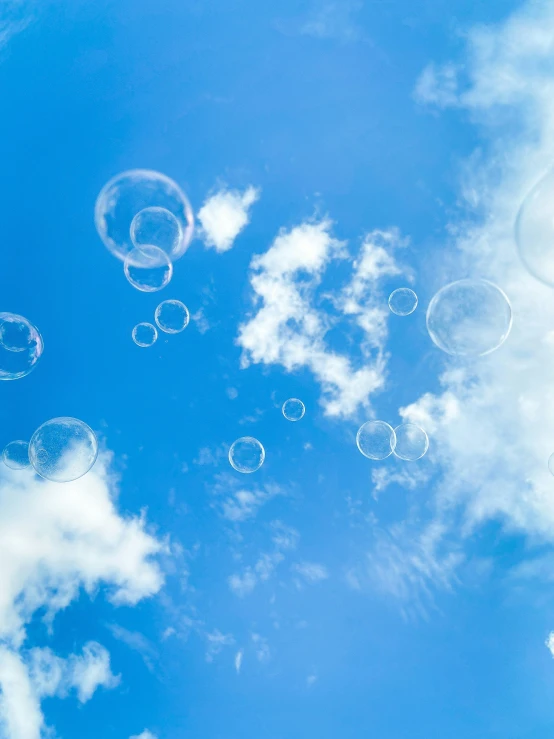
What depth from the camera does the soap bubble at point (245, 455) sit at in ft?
57.6

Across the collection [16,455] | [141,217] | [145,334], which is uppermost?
[141,217]

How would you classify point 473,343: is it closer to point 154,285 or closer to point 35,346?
point 154,285

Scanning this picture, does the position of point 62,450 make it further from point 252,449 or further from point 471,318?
point 471,318

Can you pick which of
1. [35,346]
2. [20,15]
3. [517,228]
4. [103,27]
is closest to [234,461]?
[35,346]

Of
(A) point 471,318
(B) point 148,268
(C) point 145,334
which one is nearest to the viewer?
(A) point 471,318

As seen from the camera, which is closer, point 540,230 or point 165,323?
point 540,230

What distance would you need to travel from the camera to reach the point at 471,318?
43.7ft

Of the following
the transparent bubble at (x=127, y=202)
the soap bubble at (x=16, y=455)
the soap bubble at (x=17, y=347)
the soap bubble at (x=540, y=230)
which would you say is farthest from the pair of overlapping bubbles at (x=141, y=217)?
the soap bubble at (x=540, y=230)

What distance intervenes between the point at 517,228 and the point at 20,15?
76.6ft

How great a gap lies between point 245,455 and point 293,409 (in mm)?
2772

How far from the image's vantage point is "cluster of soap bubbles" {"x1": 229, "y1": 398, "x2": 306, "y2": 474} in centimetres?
1756

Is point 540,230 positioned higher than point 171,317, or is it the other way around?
point 171,317

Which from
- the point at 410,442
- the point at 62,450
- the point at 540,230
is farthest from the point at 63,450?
the point at 540,230

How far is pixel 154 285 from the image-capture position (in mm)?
15555
